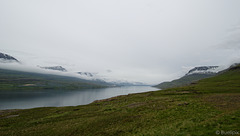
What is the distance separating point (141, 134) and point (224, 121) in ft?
41.0

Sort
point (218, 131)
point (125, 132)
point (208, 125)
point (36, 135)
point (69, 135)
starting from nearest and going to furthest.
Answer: point (218, 131) → point (208, 125) → point (125, 132) → point (69, 135) → point (36, 135)

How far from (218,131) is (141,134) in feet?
32.6

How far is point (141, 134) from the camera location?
17.8 m

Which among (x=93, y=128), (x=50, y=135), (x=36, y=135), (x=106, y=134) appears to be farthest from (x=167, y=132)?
(x=36, y=135)

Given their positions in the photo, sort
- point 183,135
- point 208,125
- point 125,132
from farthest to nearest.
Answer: point 125,132 < point 208,125 < point 183,135

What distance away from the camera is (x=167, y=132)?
650 inches

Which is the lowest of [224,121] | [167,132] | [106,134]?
[106,134]

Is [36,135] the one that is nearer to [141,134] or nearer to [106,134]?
[106,134]

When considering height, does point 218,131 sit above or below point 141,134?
above

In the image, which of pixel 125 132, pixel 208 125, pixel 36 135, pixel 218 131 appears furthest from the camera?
pixel 36 135

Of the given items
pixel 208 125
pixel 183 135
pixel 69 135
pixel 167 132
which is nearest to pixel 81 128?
pixel 69 135

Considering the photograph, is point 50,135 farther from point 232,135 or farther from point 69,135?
point 232,135

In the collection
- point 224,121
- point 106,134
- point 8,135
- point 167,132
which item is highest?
point 224,121

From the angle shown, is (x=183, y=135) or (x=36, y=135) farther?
(x=36, y=135)
